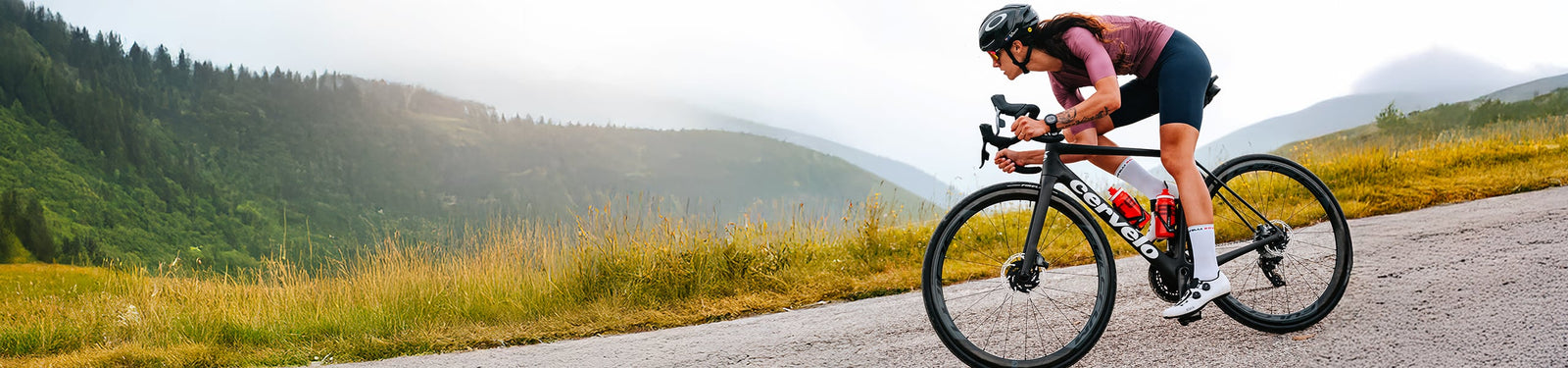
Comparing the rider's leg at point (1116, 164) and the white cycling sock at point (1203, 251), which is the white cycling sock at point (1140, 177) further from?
the white cycling sock at point (1203, 251)

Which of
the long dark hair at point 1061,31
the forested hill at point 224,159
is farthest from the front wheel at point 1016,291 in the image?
the forested hill at point 224,159

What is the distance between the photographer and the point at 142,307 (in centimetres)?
871

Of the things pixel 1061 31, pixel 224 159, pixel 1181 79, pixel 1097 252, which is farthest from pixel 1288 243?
pixel 224 159

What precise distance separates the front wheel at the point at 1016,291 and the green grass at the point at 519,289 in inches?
48.8

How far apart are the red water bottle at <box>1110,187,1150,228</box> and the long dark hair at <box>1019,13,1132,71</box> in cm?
67

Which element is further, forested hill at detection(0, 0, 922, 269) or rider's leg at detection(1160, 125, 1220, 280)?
forested hill at detection(0, 0, 922, 269)

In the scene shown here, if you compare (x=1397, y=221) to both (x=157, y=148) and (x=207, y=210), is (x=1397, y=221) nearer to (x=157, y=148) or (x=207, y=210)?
(x=207, y=210)

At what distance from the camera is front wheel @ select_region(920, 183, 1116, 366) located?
3.74 metres

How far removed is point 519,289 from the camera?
762cm

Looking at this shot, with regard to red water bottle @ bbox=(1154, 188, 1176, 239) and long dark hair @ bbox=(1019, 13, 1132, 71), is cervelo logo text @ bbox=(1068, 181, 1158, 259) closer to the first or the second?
red water bottle @ bbox=(1154, 188, 1176, 239)

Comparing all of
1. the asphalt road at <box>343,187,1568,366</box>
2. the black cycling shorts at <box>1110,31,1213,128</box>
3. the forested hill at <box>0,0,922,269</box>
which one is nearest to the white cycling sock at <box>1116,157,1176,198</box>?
the black cycling shorts at <box>1110,31,1213,128</box>

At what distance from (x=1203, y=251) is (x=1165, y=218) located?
0.23m

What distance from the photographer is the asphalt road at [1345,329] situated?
385cm

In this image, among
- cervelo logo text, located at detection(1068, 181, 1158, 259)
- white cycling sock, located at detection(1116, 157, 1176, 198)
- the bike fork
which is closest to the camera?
the bike fork
